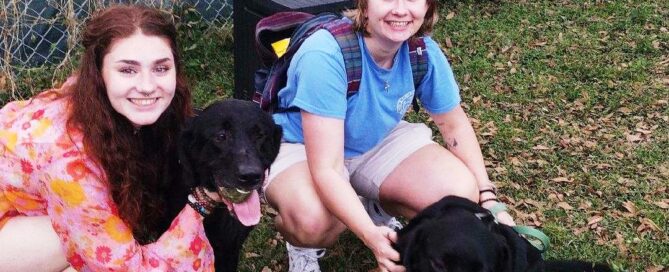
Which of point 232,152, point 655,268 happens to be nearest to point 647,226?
point 655,268

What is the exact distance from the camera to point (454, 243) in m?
2.29

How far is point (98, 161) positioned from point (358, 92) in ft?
3.24

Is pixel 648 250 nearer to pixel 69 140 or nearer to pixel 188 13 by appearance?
pixel 69 140

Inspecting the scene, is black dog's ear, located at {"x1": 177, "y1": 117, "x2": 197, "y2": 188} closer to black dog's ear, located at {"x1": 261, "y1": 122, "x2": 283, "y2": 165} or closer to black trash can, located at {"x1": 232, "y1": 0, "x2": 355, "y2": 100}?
black dog's ear, located at {"x1": 261, "y1": 122, "x2": 283, "y2": 165}

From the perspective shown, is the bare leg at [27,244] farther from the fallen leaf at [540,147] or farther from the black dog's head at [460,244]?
the fallen leaf at [540,147]

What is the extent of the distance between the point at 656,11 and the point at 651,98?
207cm

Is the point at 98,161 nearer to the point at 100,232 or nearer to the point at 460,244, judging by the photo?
the point at 100,232

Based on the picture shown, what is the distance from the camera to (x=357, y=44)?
279 cm

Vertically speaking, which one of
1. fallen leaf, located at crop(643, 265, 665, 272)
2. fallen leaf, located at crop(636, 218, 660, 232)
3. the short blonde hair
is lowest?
fallen leaf, located at crop(643, 265, 665, 272)

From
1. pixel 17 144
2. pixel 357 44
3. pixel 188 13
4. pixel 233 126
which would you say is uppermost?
pixel 357 44

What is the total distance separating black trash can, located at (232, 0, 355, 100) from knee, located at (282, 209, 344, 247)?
1.41 m

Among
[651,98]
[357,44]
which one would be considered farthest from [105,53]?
[651,98]

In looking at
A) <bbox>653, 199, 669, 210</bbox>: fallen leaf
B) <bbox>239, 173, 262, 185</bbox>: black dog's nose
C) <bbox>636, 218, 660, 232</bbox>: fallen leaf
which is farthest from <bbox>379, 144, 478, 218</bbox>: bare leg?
<bbox>653, 199, 669, 210</bbox>: fallen leaf

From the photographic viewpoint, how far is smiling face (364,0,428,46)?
8.80ft
